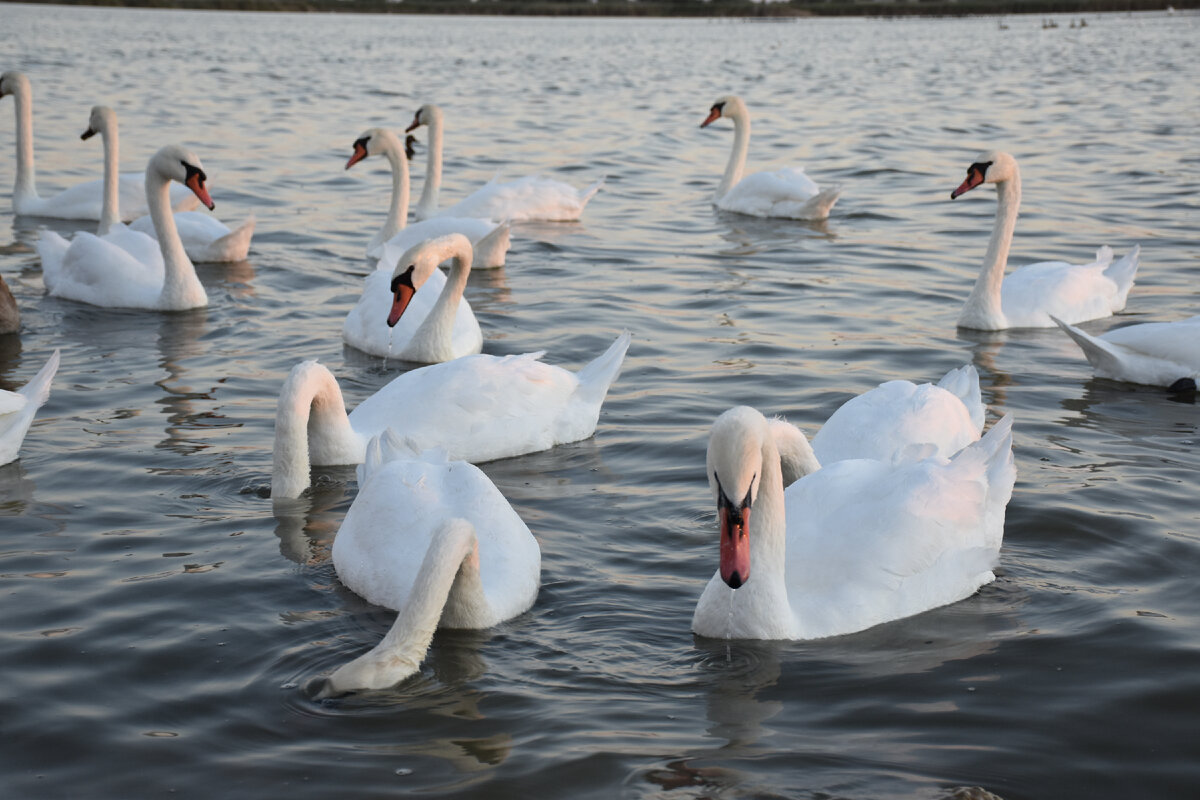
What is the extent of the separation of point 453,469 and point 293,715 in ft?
5.24

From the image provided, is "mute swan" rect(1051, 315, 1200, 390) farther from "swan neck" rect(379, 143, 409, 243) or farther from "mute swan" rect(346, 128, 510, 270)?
"swan neck" rect(379, 143, 409, 243)

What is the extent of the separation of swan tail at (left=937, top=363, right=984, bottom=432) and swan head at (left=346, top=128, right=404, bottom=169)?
24.7ft

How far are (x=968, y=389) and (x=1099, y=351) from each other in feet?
6.84

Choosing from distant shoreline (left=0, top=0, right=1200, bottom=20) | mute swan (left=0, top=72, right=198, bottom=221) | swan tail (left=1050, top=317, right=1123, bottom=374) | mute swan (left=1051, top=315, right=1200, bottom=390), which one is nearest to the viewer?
mute swan (left=1051, top=315, right=1200, bottom=390)

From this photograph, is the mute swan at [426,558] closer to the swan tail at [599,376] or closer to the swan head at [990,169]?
the swan tail at [599,376]

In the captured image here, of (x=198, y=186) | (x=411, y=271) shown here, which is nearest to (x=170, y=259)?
(x=198, y=186)

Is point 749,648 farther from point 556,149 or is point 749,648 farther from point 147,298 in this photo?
point 556,149

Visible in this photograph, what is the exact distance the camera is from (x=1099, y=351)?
880cm

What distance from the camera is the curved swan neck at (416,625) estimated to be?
477cm

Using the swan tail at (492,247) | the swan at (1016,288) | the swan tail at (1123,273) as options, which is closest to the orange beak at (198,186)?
the swan tail at (492,247)

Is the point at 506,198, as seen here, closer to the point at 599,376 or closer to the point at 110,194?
the point at 110,194

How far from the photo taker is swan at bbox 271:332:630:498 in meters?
6.85

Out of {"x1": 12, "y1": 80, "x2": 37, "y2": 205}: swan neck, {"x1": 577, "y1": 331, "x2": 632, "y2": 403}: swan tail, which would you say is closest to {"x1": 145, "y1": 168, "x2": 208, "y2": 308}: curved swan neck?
{"x1": 577, "y1": 331, "x2": 632, "y2": 403}: swan tail

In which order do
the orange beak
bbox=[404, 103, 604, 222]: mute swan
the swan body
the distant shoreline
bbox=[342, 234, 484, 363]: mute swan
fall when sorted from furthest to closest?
1. the distant shoreline
2. bbox=[404, 103, 604, 222]: mute swan
3. the orange beak
4. bbox=[342, 234, 484, 363]: mute swan
5. the swan body
